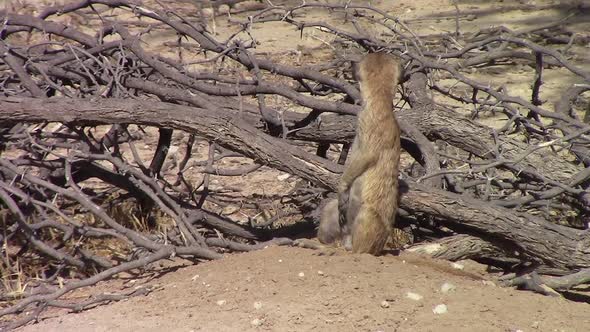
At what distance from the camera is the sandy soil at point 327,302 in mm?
4254

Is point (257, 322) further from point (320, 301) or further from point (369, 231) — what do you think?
point (369, 231)

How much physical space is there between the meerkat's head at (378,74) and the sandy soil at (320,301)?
3.18 ft

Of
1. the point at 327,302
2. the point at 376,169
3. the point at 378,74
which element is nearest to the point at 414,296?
the point at 327,302

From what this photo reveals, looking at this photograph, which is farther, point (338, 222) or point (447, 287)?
point (338, 222)

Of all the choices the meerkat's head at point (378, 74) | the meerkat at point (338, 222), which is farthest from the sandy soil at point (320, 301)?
the meerkat's head at point (378, 74)

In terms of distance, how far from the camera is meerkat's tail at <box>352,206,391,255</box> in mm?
5098

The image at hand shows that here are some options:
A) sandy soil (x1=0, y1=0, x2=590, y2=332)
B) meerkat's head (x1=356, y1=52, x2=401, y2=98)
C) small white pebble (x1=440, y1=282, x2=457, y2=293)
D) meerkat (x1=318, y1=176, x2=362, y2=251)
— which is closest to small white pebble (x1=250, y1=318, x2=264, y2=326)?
sandy soil (x1=0, y1=0, x2=590, y2=332)

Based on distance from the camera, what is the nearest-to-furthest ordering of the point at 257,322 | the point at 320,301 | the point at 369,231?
the point at 257,322 → the point at 320,301 → the point at 369,231

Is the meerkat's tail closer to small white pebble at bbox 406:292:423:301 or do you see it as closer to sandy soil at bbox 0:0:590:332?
sandy soil at bbox 0:0:590:332

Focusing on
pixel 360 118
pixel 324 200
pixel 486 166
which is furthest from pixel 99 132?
pixel 486 166

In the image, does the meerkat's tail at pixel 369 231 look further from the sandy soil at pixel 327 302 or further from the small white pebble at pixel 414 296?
the small white pebble at pixel 414 296

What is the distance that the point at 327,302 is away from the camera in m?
4.41

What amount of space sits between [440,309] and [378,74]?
4.95ft

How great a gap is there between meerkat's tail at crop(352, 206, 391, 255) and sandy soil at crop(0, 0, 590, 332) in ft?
0.41
